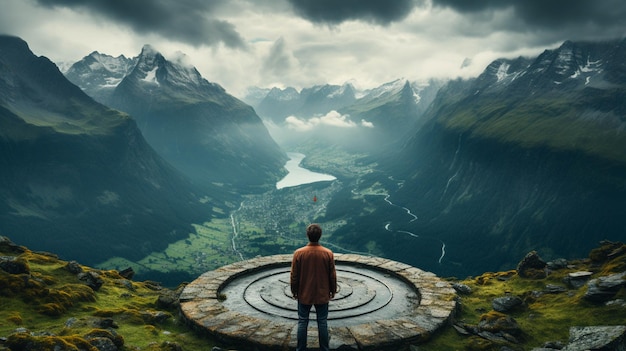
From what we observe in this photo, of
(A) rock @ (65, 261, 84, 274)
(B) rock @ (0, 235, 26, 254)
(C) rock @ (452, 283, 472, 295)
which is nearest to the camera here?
(C) rock @ (452, 283, 472, 295)

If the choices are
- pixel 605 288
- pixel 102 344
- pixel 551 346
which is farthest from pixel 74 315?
pixel 605 288

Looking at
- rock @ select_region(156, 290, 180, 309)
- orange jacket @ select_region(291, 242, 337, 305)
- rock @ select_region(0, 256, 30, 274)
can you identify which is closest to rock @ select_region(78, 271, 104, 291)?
rock @ select_region(0, 256, 30, 274)

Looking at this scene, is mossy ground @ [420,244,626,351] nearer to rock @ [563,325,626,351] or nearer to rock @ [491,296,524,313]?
rock @ [491,296,524,313]

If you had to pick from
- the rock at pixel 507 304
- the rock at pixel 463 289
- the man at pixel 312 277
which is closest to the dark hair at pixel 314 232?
the man at pixel 312 277

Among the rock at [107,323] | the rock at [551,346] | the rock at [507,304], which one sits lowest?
the rock at [551,346]

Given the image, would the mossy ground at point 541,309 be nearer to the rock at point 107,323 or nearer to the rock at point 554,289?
the rock at point 554,289
